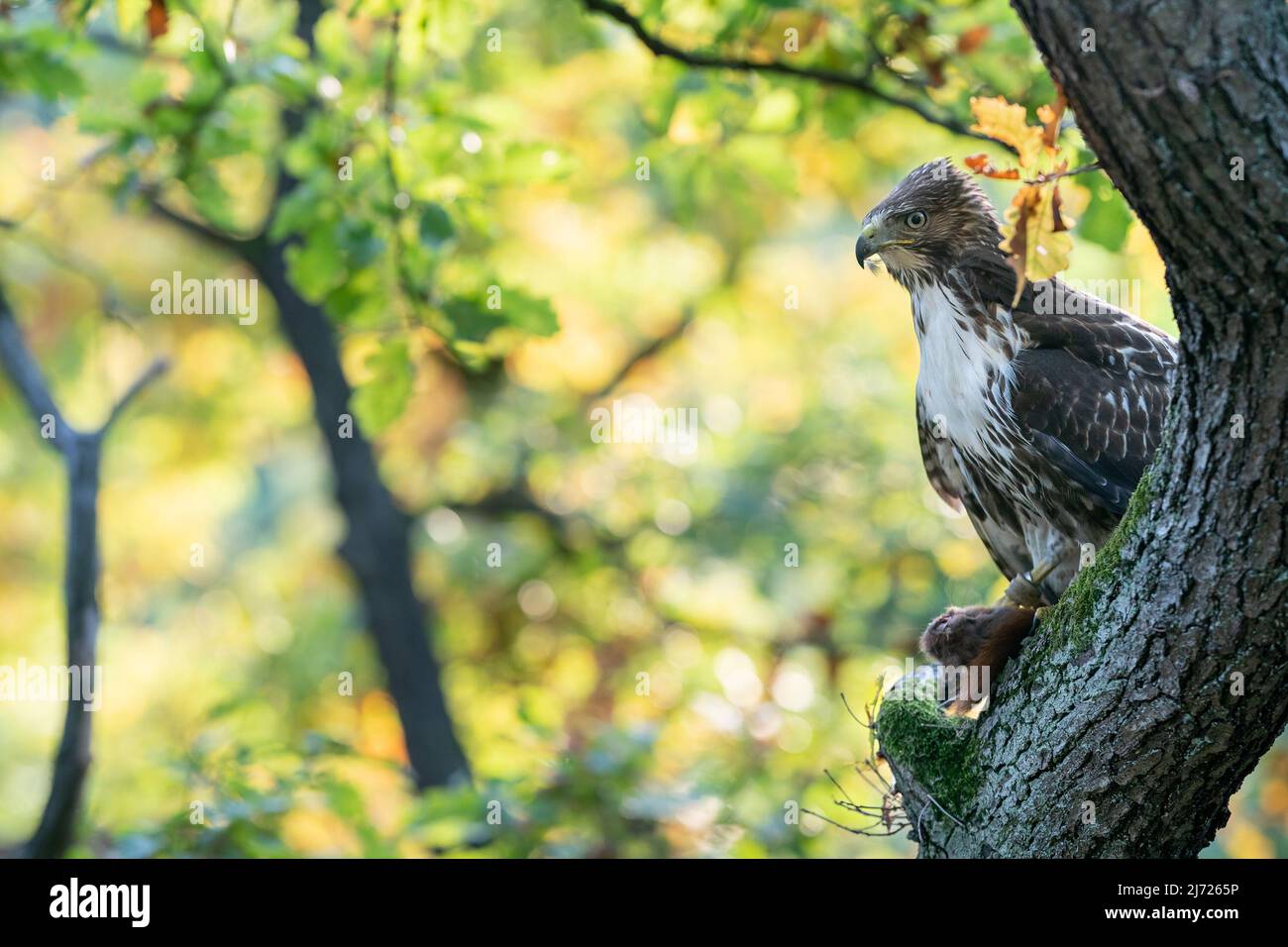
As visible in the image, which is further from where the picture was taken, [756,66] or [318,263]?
[756,66]

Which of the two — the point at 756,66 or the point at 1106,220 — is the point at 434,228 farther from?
the point at 1106,220

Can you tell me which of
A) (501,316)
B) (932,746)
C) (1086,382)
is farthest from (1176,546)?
(501,316)

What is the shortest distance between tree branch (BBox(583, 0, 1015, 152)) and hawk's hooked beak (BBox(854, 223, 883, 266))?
84cm

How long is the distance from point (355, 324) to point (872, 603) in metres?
5.18

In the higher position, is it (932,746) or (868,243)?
(868,243)

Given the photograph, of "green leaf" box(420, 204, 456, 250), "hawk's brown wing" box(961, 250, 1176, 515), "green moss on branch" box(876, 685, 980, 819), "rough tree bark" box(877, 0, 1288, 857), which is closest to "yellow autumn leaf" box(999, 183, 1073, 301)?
"rough tree bark" box(877, 0, 1288, 857)

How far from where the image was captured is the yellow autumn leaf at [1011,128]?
9.28 ft

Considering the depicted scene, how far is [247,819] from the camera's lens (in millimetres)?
5238

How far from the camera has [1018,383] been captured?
4.10 meters

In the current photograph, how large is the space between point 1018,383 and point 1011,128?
54.6 inches
